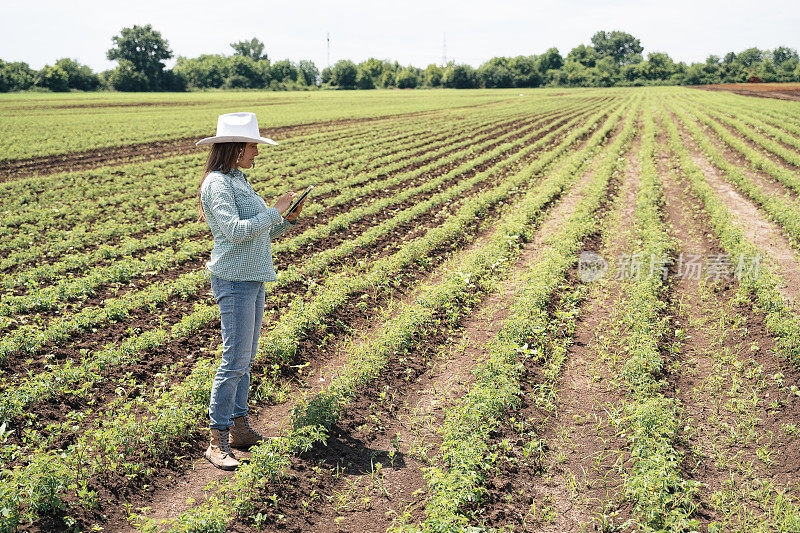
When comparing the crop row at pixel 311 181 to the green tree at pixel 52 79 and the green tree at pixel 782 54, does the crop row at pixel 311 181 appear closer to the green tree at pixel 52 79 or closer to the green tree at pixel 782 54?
the green tree at pixel 52 79

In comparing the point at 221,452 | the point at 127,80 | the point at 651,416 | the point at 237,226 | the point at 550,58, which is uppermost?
the point at 550,58

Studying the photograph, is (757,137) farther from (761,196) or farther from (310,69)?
(310,69)

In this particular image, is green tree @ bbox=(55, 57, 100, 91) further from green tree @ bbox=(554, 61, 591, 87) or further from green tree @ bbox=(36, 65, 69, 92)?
green tree @ bbox=(554, 61, 591, 87)

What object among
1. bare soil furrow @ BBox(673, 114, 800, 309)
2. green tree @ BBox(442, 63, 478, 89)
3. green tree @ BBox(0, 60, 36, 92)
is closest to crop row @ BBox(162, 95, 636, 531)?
bare soil furrow @ BBox(673, 114, 800, 309)

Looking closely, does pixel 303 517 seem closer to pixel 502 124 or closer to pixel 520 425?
pixel 520 425

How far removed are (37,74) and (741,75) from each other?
133 metres

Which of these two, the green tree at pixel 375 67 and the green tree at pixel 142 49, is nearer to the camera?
the green tree at pixel 142 49

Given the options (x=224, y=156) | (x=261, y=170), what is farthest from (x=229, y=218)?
(x=261, y=170)

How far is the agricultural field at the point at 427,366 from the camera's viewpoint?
3977mm

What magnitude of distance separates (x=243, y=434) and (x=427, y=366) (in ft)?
7.39

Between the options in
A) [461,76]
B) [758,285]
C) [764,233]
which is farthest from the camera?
[461,76]

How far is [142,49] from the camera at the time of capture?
100 metres

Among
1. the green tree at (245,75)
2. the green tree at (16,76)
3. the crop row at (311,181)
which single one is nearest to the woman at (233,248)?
the crop row at (311,181)

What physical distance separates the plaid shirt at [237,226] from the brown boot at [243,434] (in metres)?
1.30
